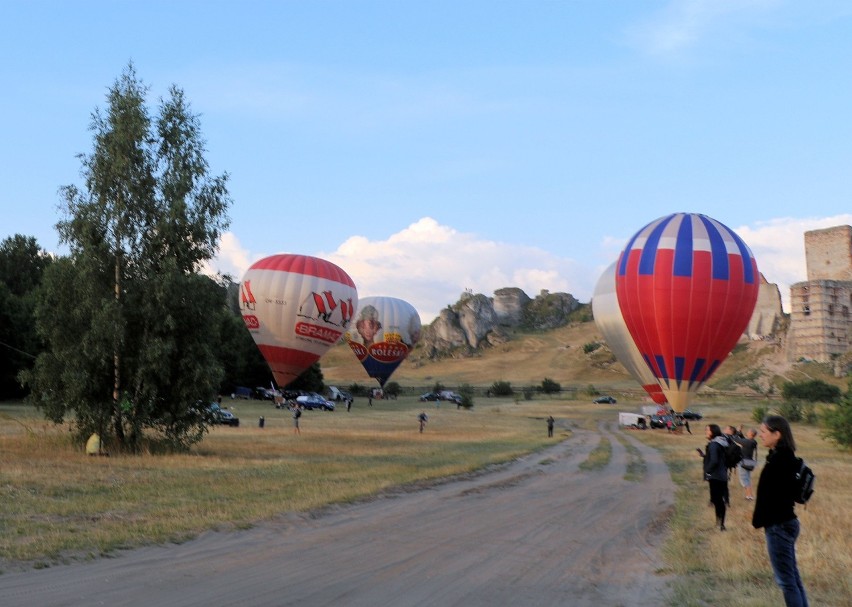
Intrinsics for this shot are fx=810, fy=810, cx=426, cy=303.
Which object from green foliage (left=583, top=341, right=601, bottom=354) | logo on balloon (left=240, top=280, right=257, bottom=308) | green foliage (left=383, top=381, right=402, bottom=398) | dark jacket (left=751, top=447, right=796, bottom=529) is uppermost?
green foliage (left=583, top=341, right=601, bottom=354)

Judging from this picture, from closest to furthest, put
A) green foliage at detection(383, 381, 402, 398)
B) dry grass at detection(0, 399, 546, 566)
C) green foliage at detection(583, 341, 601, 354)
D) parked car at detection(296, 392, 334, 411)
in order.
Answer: dry grass at detection(0, 399, 546, 566) → parked car at detection(296, 392, 334, 411) → green foliage at detection(383, 381, 402, 398) → green foliage at detection(583, 341, 601, 354)

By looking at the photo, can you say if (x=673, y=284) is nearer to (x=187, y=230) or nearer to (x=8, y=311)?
(x=187, y=230)

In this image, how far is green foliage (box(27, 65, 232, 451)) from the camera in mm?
24219

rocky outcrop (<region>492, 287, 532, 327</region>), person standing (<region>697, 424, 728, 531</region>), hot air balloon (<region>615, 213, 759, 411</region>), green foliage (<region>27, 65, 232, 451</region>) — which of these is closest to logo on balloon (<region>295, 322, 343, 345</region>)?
hot air balloon (<region>615, 213, 759, 411</region>)

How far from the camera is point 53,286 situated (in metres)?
24.8

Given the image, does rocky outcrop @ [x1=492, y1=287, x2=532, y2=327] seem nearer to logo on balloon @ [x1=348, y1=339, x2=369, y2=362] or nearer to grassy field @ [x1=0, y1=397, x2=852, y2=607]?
logo on balloon @ [x1=348, y1=339, x2=369, y2=362]

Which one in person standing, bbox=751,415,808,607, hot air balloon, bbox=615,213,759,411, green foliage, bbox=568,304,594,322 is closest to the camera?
person standing, bbox=751,415,808,607

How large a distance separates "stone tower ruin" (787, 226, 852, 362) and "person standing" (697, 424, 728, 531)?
335ft

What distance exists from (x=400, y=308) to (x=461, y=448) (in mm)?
50407

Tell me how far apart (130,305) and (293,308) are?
3008 centimetres

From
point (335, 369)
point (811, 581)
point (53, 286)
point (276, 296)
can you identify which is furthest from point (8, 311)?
point (335, 369)

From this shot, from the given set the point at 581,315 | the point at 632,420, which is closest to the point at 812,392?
the point at 632,420

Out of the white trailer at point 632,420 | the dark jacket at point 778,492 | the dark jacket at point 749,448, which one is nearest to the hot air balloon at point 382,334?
the white trailer at point 632,420

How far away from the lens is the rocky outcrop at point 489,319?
17150cm
